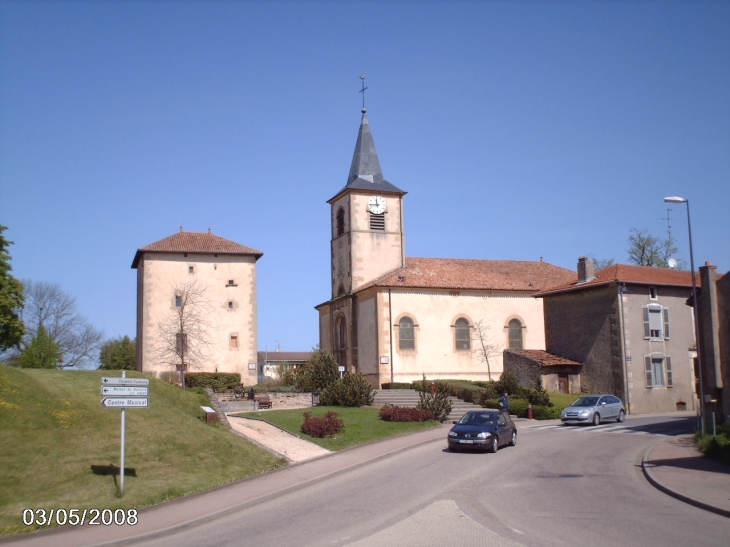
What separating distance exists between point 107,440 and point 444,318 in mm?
33498

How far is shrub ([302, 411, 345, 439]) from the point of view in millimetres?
26359

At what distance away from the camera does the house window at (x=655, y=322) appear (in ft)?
137

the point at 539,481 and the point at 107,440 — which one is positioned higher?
the point at 107,440

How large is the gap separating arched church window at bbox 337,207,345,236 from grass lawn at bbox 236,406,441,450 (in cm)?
2213

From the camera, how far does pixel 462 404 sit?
39750 millimetres

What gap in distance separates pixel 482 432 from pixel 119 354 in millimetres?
45830

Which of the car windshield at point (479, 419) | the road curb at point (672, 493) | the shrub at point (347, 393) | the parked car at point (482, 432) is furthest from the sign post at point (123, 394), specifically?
the shrub at point (347, 393)

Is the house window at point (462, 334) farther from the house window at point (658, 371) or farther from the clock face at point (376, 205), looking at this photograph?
the house window at point (658, 371)

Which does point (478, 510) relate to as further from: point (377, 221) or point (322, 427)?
point (377, 221)

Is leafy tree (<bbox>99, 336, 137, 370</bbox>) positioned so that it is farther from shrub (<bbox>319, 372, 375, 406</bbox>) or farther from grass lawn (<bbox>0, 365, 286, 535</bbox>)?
grass lawn (<bbox>0, 365, 286, 535</bbox>)

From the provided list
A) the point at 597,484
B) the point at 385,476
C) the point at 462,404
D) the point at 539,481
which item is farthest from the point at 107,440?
the point at 462,404

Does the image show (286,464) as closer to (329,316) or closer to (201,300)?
(201,300)

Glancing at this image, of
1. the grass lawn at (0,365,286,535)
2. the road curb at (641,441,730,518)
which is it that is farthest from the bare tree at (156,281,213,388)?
the road curb at (641,441,730,518)

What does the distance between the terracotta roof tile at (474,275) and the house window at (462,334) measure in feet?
7.92
